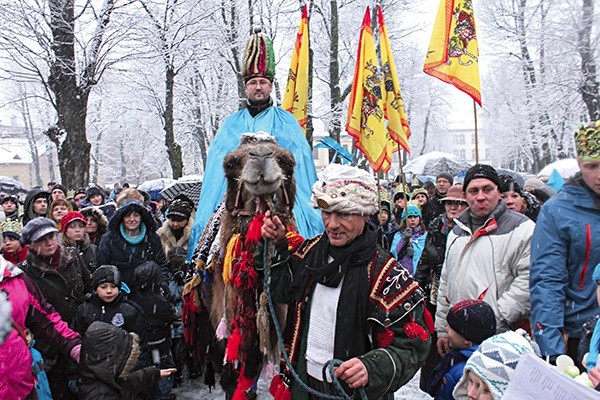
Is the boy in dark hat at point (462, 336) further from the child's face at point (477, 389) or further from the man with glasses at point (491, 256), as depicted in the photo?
the child's face at point (477, 389)

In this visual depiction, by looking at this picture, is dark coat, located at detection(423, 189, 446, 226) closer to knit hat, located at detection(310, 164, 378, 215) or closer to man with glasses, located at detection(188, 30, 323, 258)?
man with glasses, located at detection(188, 30, 323, 258)

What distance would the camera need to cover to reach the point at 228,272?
3393 mm

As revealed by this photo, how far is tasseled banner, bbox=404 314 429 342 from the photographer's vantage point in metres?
2.38

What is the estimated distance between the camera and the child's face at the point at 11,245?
510 cm

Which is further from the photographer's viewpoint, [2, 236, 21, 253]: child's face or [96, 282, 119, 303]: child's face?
[2, 236, 21, 253]: child's face

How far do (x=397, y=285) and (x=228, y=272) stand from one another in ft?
4.36

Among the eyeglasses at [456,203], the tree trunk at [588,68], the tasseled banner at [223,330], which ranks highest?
the tree trunk at [588,68]

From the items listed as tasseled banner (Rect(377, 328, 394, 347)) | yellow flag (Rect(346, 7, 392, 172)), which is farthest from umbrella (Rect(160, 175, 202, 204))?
tasseled banner (Rect(377, 328, 394, 347))

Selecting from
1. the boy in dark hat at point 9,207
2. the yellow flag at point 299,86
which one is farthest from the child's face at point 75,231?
the boy in dark hat at point 9,207

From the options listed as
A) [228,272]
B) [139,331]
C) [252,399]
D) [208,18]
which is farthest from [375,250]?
[208,18]

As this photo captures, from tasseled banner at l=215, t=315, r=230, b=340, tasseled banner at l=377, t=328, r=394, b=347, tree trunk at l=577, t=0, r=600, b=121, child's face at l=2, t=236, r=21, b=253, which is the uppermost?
tree trunk at l=577, t=0, r=600, b=121

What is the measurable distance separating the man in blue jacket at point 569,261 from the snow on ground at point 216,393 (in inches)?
102

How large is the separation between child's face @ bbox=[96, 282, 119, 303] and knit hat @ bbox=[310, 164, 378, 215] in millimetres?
2609

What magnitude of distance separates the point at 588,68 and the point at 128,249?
1790 centimetres
